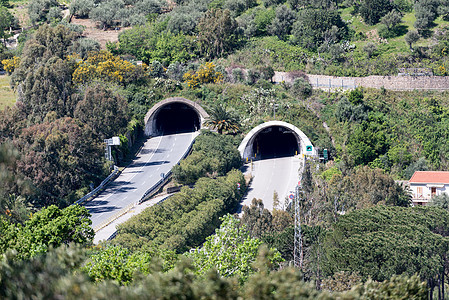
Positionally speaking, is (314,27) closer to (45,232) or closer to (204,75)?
(204,75)

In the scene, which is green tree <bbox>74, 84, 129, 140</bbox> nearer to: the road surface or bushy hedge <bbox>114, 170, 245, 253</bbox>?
the road surface

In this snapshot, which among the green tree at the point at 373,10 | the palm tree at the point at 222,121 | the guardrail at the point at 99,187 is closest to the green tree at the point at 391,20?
the green tree at the point at 373,10

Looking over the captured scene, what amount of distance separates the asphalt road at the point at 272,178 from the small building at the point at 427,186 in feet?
38.1

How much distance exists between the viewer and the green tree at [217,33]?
89.5 m

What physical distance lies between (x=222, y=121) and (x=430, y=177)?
23.9 meters

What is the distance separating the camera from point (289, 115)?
74.1 m

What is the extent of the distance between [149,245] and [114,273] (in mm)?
16657

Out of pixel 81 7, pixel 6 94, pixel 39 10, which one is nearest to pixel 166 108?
pixel 6 94

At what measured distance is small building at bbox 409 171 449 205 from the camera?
59781 millimetres

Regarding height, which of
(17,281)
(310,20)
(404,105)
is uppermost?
(310,20)

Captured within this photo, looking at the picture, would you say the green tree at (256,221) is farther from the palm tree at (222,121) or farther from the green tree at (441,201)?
the palm tree at (222,121)

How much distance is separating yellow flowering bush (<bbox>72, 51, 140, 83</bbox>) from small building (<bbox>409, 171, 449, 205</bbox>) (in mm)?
38597

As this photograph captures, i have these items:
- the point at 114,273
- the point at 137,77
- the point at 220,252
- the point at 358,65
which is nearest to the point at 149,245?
the point at 220,252

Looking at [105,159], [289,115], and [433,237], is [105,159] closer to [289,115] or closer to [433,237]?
[289,115]
